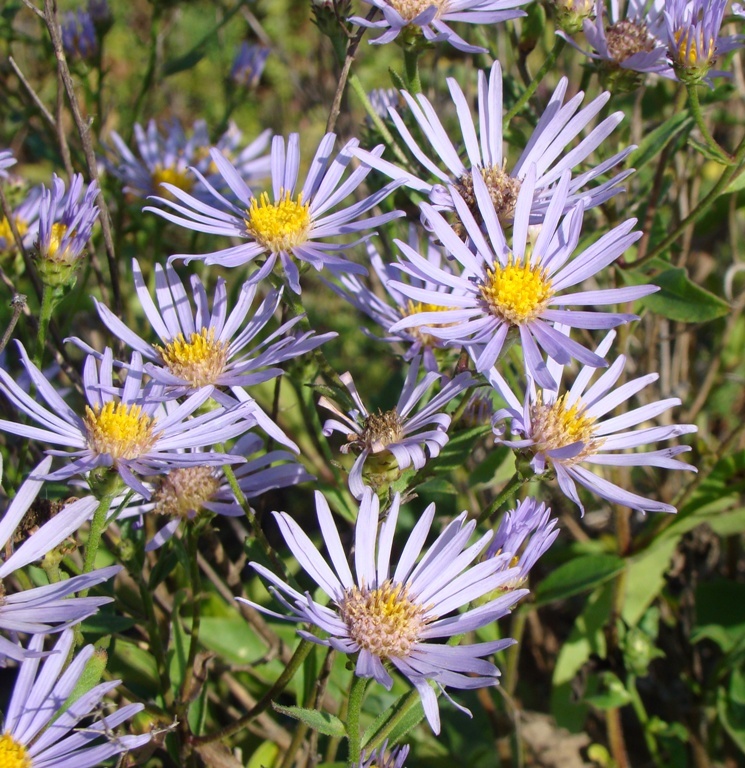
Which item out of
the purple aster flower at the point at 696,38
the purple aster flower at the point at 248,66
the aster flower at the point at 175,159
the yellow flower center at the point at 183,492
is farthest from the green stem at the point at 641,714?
the purple aster flower at the point at 248,66

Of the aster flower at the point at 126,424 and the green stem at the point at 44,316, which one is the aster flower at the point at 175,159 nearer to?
the green stem at the point at 44,316

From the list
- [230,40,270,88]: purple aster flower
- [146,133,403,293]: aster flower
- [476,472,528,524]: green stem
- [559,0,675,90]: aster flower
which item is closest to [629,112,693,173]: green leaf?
[559,0,675,90]: aster flower

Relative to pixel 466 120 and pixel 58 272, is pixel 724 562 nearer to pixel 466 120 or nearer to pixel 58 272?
pixel 466 120

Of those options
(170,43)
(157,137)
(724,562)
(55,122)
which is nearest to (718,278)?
(724,562)

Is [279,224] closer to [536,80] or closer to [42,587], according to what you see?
[536,80]

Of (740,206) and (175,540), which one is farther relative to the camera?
(740,206)

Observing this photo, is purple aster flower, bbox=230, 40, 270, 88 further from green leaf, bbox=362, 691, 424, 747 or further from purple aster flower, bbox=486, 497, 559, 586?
green leaf, bbox=362, 691, 424, 747

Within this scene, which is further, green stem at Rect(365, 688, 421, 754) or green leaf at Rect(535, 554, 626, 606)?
green leaf at Rect(535, 554, 626, 606)
